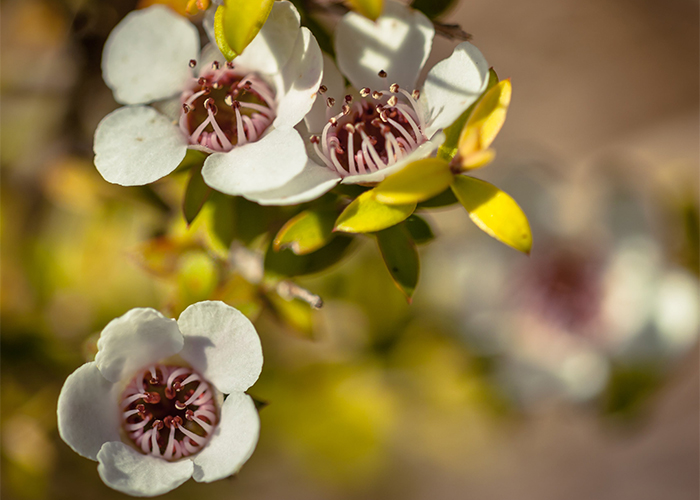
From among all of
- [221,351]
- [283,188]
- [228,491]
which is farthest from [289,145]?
[228,491]

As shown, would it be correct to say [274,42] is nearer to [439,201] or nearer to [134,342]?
[439,201]

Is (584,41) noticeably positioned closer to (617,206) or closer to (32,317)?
(617,206)

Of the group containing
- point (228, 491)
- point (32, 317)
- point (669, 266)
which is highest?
point (669, 266)

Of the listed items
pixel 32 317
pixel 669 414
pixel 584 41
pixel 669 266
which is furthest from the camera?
pixel 584 41

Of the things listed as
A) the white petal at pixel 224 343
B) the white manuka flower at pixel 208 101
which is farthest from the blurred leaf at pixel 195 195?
the white petal at pixel 224 343

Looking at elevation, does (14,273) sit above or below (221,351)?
below

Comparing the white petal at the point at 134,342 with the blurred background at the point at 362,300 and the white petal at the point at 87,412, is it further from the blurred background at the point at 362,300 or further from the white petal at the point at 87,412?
the blurred background at the point at 362,300

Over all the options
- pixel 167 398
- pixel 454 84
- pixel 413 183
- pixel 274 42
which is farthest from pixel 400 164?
pixel 167 398

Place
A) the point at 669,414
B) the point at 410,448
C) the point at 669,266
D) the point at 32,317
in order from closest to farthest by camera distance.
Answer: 1. the point at 32,317
2. the point at 669,266
3. the point at 410,448
4. the point at 669,414
